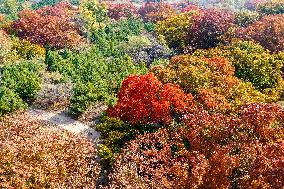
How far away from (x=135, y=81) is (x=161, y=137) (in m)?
7.86

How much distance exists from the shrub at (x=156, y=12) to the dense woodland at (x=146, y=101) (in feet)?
19.1

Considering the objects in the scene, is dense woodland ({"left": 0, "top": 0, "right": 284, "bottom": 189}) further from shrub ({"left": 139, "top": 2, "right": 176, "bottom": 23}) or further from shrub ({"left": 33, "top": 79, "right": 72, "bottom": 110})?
shrub ({"left": 139, "top": 2, "right": 176, "bottom": 23})

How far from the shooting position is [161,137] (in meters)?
25.5

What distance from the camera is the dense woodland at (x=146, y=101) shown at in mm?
21675

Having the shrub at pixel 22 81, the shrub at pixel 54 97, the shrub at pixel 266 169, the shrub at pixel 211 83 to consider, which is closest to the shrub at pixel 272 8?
the shrub at pixel 211 83

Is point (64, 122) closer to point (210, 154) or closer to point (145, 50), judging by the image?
point (210, 154)

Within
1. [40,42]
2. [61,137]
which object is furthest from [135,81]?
[40,42]

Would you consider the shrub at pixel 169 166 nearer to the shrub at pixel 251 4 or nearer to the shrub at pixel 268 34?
the shrub at pixel 268 34

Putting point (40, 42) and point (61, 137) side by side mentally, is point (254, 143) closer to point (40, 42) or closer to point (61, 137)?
point (61, 137)

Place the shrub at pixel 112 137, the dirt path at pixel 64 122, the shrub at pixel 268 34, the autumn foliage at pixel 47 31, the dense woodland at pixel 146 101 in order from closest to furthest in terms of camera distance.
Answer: the dense woodland at pixel 146 101, the shrub at pixel 112 137, the dirt path at pixel 64 122, the shrub at pixel 268 34, the autumn foliage at pixel 47 31

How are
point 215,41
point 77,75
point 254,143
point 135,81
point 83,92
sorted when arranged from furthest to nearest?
point 215,41
point 77,75
point 83,92
point 135,81
point 254,143

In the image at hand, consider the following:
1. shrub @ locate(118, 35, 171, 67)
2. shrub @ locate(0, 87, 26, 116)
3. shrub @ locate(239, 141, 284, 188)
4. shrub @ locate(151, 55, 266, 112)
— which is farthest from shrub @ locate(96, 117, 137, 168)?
shrub @ locate(118, 35, 171, 67)

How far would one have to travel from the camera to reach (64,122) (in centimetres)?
3594

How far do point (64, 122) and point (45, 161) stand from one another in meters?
14.3
